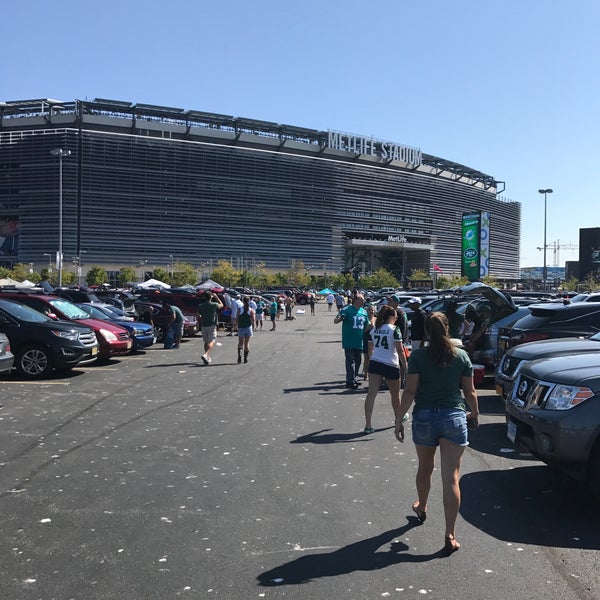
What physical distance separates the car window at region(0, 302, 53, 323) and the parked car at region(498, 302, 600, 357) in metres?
9.42

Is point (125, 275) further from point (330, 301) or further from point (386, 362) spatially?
point (386, 362)

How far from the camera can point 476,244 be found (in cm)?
5141

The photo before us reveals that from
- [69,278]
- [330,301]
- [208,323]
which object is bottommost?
[330,301]

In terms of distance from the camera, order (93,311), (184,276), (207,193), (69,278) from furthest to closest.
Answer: (207,193) < (184,276) < (69,278) < (93,311)

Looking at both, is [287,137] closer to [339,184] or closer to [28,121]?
[339,184]

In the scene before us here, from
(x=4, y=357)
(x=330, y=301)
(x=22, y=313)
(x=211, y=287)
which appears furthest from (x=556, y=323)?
(x=330, y=301)

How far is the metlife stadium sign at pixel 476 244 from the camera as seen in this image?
51094mm

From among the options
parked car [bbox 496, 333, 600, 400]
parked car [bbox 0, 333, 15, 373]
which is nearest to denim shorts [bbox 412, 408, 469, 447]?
parked car [bbox 496, 333, 600, 400]

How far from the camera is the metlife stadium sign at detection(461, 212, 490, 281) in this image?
51.1 metres

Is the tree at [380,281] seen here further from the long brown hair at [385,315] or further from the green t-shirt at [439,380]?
the green t-shirt at [439,380]

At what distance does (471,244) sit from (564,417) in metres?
48.5

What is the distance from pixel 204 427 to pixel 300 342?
598 inches

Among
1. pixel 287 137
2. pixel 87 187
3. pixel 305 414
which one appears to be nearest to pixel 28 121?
pixel 87 187

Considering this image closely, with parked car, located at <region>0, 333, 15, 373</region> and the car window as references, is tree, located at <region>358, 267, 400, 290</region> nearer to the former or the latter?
the car window
